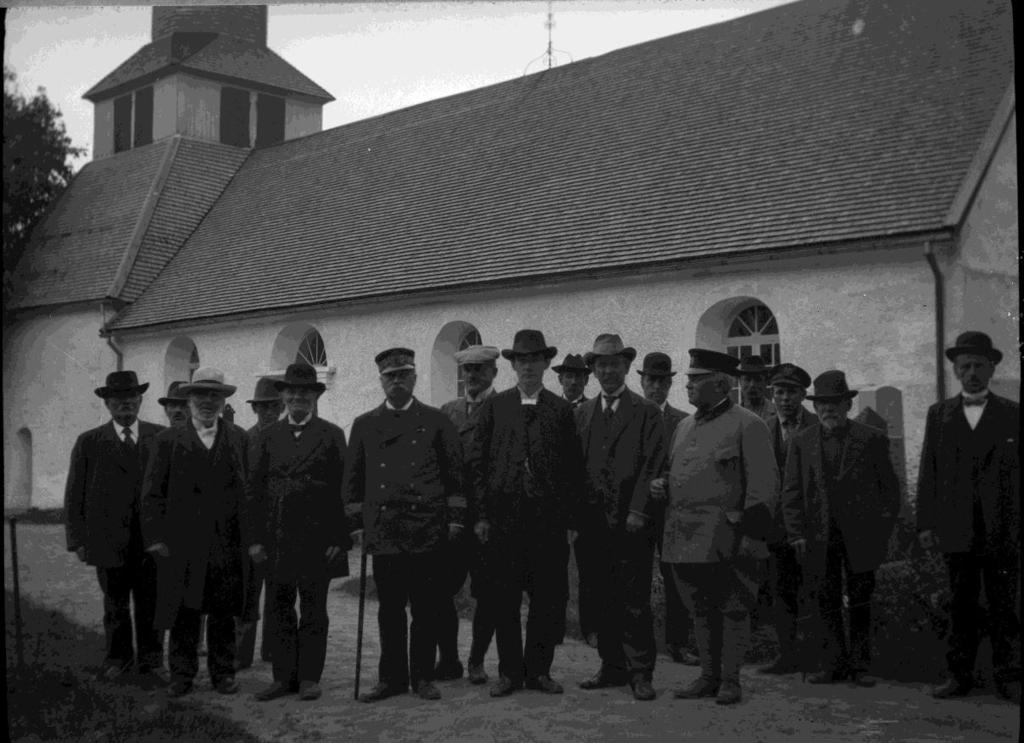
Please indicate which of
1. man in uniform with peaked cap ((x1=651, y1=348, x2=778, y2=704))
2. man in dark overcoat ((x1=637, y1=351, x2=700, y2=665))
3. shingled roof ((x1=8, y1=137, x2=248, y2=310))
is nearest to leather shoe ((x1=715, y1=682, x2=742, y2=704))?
man in uniform with peaked cap ((x1=651, y1=348, x2=778, y2=704))

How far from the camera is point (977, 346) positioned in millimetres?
5305

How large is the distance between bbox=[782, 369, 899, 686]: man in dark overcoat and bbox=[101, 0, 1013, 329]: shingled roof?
1.99 metres

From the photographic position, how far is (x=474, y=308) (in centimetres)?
1186

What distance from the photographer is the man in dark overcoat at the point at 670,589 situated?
638 centimetres

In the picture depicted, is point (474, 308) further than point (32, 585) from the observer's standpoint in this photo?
Yes

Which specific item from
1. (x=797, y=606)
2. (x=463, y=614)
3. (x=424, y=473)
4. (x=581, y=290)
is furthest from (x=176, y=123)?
(x=797, y=606)

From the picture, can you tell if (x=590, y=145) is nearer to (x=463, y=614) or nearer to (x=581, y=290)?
(x=581, y=290)

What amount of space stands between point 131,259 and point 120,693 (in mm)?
3732

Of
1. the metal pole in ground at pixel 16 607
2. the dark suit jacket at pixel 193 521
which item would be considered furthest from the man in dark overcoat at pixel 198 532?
the metal pole in ground at pixel 16 607

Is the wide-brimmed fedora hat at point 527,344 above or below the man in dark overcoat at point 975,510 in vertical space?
above

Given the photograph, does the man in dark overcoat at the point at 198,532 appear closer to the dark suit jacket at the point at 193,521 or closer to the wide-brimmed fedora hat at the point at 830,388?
the dark suit jacket at the point at 193,521

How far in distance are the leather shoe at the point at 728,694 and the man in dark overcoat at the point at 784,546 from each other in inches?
30.7

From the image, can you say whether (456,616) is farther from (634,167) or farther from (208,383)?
(634,167)

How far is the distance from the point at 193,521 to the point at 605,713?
2.40m
